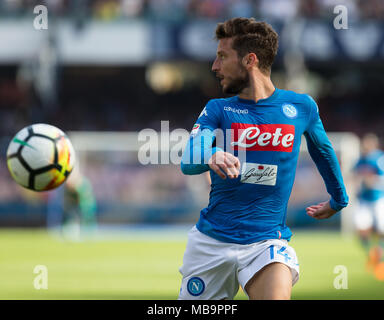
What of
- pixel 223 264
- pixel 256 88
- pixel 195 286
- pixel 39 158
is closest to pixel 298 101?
pixel 256 88

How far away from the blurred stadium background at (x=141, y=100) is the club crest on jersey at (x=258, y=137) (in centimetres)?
718

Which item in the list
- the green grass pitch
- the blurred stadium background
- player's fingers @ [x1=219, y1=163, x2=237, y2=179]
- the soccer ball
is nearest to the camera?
player's fingers @ [x1=219, y1=163, x2=237, y2=179]

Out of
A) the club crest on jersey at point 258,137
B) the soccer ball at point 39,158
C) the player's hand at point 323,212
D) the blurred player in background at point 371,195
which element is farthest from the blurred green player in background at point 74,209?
the club crest on jersey at point 258,137

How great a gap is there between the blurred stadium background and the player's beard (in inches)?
282

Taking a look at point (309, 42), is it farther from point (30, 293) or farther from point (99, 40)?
point (30, 293)

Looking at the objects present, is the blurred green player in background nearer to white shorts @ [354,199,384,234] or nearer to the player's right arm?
white shorts @ [354,199,384,234]

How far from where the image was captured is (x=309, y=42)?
2150cm

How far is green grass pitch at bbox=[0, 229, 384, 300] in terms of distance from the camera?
7.72m

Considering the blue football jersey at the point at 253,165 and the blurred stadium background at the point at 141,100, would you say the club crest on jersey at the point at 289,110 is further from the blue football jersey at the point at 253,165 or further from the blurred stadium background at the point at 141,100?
the blurred stadium background at the point at 141,100

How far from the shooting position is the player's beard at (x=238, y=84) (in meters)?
3.88

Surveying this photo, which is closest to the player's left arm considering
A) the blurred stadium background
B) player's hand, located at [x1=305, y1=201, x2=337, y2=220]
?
player's hand, located at [x1=305, y1=201, x2=337, y2=220]

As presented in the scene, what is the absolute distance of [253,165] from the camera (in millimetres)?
3814

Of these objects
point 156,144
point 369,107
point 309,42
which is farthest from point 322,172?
point 369,107

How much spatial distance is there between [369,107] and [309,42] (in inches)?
243
